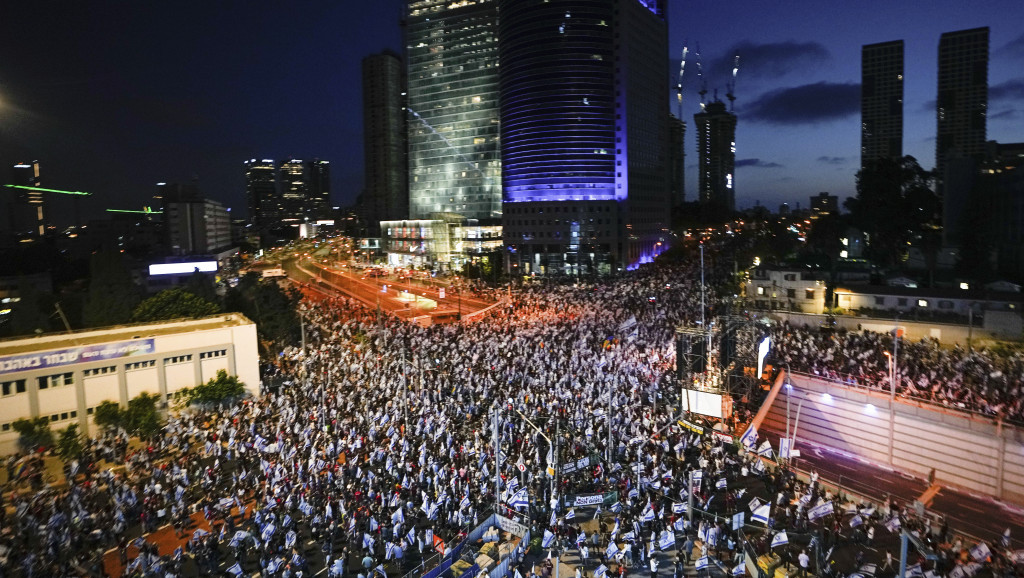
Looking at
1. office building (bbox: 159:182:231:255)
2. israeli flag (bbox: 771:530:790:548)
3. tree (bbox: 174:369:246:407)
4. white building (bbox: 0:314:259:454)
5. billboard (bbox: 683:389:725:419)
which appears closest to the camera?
israeli flag (bbox: 771:530:790:548)

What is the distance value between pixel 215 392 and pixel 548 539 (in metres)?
15.6

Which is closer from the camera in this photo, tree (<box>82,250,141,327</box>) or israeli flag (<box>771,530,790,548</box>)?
israeli flag (<box>771,530,790,548</box>)

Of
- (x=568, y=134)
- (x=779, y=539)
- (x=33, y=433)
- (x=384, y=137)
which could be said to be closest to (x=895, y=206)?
(x=779, y=539)

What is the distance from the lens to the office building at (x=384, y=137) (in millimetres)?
141750

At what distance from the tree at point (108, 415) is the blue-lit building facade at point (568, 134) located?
61.6 metres

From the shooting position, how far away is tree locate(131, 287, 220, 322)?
27891mm

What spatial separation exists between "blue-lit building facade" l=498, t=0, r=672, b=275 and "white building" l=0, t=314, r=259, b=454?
187 ft

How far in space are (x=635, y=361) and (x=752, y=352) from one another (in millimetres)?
4537

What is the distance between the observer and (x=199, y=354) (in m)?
22.9

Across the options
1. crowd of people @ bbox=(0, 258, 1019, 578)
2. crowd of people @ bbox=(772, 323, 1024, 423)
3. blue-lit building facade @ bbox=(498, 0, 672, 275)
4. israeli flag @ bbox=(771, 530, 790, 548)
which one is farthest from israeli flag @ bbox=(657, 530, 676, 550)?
blue-lit building facade @ bbox=(498, 0, 672, 275)

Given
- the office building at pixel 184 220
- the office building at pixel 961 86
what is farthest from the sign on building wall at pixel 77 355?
the office building at pixel 961 86

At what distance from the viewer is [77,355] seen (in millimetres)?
20359

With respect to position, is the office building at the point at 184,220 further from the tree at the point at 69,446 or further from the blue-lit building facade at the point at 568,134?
the tree at the point at 69,446

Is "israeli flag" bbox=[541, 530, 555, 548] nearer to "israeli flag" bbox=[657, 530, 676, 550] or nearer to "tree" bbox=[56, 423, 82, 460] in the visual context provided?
"israeli flag" bbox=[657, 530, 676, 550]
